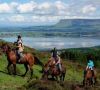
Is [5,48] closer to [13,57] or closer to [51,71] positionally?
Result: [13,57]

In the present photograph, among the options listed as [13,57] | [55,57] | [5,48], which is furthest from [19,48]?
[55,57]

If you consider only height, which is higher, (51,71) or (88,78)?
(51,71)

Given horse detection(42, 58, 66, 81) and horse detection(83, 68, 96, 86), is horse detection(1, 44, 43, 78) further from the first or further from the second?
horse detection(83, 68, 96, 86)

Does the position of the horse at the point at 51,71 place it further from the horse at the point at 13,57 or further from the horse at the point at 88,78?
the horse at the point at 13,57

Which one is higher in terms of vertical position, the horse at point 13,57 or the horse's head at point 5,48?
the horse's head at point 5,48

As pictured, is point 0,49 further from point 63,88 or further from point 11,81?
point 63,88

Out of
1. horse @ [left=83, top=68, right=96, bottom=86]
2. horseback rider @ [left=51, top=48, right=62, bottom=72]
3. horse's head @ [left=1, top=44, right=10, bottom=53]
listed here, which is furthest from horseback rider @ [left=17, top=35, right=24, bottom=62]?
horse @ [left=83, top=68, right=96, bottom=86]

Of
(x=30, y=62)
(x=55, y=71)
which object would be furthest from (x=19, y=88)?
(x=30, y=62)

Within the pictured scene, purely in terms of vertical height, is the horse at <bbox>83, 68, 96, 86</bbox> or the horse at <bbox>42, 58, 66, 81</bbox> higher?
the horse at <bbox>42, 58, 66, 81</bbox>

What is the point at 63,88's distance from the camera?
25.5 m

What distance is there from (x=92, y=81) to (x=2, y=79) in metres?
7.65

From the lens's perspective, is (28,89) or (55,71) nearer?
(28,89)

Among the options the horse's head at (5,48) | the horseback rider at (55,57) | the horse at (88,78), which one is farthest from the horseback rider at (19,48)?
the horse at (88,78)

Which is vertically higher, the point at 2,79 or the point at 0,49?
the point at 0,49
